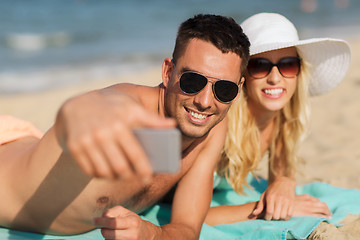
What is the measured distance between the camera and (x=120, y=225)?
7.27ft

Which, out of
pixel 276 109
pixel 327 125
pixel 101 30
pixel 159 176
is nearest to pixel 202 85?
pixel 159 176

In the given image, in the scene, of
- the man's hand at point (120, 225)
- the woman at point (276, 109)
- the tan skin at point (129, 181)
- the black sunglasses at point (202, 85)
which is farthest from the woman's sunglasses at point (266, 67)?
the man's hand at point (120, 225)

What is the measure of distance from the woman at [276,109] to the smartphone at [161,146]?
213cm

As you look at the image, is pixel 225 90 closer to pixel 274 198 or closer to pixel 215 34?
pixel 215 34

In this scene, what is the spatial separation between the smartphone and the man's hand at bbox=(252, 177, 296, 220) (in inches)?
83.9

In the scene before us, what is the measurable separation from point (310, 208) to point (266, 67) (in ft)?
3.71

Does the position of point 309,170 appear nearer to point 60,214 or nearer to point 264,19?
point 264,19

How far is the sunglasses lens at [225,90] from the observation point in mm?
2604

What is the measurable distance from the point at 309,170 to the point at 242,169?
1230 mm

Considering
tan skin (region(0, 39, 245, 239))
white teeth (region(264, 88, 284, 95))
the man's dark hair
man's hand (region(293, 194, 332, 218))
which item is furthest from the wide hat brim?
man's hand (region(293, 194, 332, 218))

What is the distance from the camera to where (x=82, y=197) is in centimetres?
257

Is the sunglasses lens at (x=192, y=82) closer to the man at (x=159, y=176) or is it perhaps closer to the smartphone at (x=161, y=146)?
the man at (x=159, y=176)

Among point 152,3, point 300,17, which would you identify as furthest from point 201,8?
point 300,17

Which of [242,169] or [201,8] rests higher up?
[201,8]
